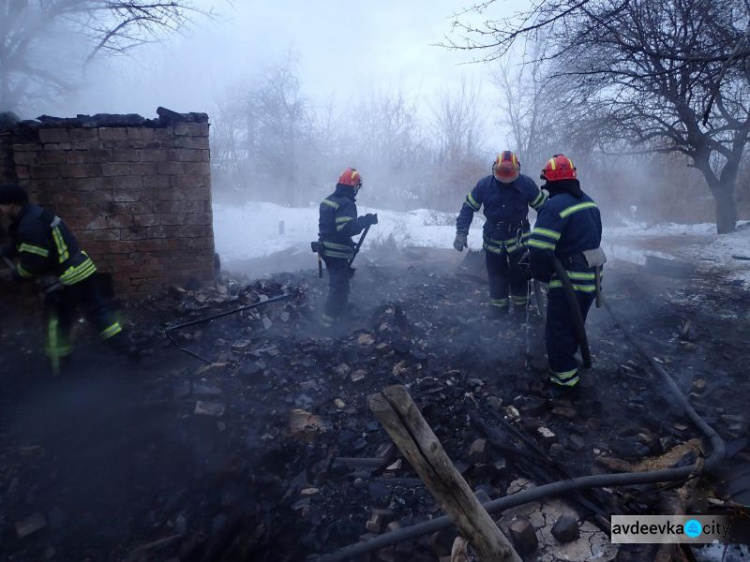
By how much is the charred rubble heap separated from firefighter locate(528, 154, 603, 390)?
37 cm

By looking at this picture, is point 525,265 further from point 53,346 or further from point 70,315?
point 53,346

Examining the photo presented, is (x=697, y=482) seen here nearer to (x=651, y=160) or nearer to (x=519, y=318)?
(x=519, y=318)

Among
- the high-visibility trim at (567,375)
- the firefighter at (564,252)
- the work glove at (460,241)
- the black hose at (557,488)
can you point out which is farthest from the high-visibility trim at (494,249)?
the black hose at (557,488)

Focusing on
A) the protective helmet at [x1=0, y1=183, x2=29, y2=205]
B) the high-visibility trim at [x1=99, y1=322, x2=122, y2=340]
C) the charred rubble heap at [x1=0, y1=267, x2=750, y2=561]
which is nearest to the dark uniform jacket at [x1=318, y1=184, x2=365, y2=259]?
the charred rubble heap at [x1=0, y1=267, x2=750, y2=561]

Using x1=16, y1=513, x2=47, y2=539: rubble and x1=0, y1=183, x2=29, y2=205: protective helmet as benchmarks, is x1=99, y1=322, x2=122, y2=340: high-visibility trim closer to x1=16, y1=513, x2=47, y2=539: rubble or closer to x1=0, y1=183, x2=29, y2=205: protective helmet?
x1=0, y1=183, x2=29, y2=205: protective helmet

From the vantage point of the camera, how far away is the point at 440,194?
790 inches

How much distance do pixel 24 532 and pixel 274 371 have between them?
2075 millimetres

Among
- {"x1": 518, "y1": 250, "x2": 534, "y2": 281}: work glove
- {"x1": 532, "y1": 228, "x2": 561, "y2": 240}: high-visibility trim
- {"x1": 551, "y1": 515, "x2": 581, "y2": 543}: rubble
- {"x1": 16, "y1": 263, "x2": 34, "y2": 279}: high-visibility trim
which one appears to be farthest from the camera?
{"x1": 518, "y1": 250, "x2": 534, "y2": 281}: work glove

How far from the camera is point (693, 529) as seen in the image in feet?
7.47

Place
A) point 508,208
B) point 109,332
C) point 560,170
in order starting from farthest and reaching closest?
point 508,208, point 109,332, point 560,170

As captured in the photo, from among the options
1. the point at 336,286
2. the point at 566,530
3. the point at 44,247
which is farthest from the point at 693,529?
the point at 44,247

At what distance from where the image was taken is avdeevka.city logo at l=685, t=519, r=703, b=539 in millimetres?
2264

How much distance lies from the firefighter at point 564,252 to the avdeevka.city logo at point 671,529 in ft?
4.52

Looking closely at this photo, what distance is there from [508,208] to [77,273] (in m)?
4.33
